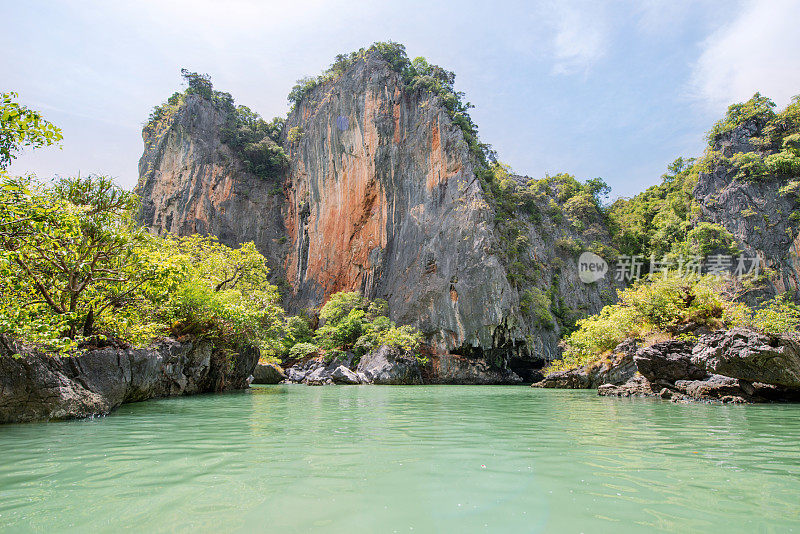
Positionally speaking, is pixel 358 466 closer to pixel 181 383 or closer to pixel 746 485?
pixel 746 485

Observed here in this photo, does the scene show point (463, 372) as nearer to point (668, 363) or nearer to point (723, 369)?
point (668, 363)

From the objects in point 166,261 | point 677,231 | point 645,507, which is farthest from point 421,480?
point 677,231

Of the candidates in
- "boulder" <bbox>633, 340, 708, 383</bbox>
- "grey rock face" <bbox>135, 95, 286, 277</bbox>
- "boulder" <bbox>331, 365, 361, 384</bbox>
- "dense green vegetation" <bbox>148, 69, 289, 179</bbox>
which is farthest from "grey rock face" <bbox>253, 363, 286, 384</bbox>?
"dense green vegetation" <bbox>148, 69, 289, 179</bbox>

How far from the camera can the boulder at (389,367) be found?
24.5 meters

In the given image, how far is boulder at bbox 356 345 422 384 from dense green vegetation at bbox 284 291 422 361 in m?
0.94

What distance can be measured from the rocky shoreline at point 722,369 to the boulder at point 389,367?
43.9 feet

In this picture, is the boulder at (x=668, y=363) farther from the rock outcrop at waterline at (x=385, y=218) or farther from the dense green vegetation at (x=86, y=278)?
the rock outcrop at waterline at (x=385, y=218)

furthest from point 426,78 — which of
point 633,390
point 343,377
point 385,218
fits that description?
point 633,390

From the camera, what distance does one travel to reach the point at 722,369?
10055 mm

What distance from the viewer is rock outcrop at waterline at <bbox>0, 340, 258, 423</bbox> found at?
650 centimetres

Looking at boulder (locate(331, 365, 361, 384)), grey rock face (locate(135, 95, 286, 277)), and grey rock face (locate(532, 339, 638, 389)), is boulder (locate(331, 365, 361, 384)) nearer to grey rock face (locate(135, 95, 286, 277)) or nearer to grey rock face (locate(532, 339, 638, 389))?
grey rock face (locate(532, 339, 638, 389))

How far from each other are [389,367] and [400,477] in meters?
21.7

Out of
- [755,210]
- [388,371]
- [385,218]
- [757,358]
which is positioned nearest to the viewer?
[757,358]

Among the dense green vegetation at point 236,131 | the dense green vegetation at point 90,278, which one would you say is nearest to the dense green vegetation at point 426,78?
the dense green vegetation at point 236,131
